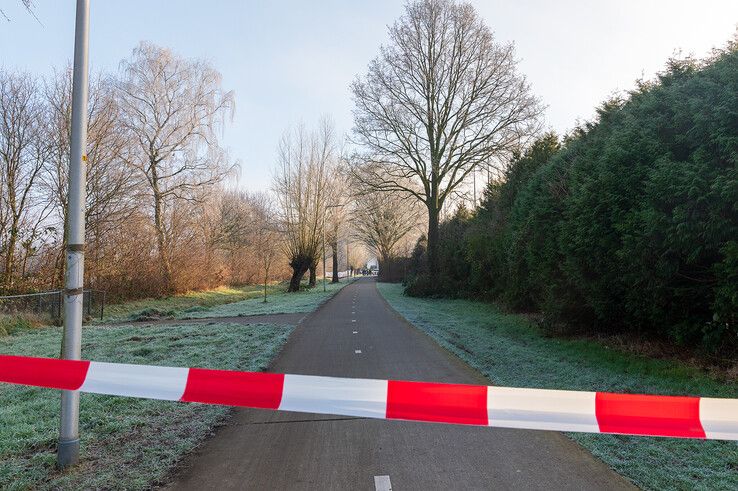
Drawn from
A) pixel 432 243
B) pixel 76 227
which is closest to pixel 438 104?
pixel 432 243

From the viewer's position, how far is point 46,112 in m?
18.4

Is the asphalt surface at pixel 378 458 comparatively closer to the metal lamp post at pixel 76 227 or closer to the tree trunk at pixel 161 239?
the metal lamp post at pixel 76 227

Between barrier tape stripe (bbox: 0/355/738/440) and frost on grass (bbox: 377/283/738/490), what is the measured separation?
86cm

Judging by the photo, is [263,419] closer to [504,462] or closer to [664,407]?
[504,462]

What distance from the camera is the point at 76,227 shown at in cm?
410

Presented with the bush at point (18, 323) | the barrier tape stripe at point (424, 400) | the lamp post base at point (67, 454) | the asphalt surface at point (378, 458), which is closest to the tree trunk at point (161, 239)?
the bush at point (18, 323)

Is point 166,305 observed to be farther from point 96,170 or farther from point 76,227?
point 76,227

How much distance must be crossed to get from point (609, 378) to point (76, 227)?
699 centimetres

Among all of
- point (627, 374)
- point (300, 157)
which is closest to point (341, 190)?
point (300, 157)

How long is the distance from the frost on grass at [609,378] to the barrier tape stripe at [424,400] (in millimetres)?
857

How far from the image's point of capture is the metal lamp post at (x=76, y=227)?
3.97 meters

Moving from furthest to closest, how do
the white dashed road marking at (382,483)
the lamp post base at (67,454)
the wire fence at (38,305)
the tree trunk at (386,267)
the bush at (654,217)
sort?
the tree trunk at (386,267) → the wire fence at (38,305) → the bush at (654,217) → the lamp post base at (67,454) → the white dashed road marking at (382,483)

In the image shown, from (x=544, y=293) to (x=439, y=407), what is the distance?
997cm

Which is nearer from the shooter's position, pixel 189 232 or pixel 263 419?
pixel 263 419
